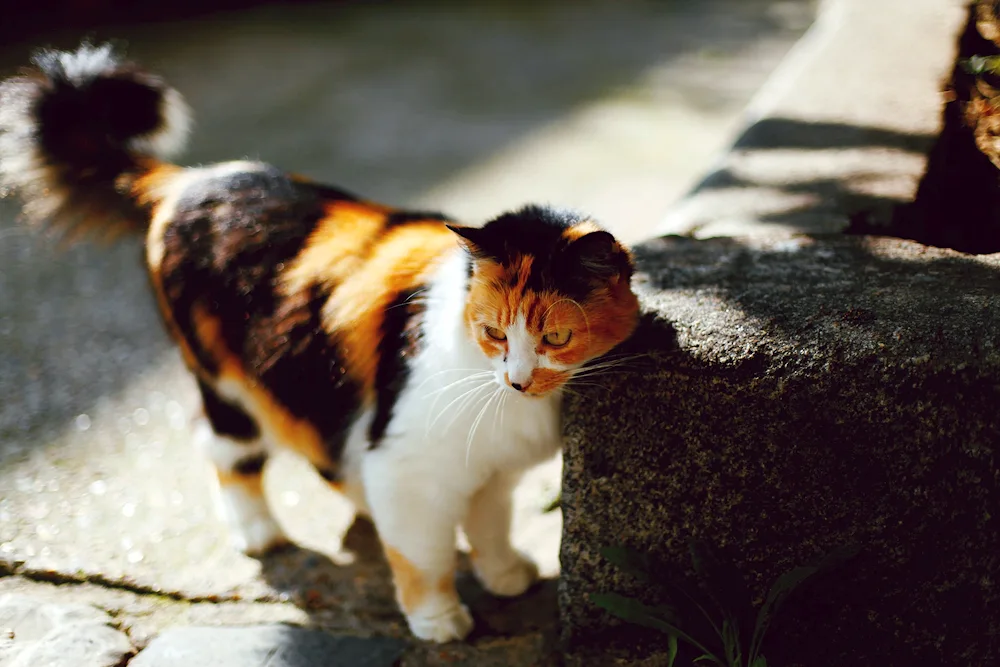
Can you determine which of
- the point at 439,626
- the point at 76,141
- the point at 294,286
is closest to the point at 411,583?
the point at 439,626

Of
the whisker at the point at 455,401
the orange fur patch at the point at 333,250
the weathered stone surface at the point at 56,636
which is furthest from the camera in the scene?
the orange fur patch at the point at 333,250

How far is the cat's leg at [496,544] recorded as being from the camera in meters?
2.12

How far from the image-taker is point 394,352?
1901mm

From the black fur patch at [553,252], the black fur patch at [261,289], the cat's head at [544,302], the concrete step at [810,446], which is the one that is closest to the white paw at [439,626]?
the concrete step at [810,446]

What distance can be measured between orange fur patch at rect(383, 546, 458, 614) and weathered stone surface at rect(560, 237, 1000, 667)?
12.2 inches

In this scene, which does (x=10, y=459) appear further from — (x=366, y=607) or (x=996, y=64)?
(x=996, y=64)

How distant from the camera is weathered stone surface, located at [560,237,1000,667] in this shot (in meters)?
1.50

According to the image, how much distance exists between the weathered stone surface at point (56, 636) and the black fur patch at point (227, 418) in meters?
0.49

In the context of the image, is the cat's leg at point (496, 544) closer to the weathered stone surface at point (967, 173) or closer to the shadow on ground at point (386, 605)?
the shadow on ground at point (386, 605)

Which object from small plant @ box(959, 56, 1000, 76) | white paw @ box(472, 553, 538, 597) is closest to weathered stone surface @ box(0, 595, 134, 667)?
white paw @ box(472, 553, 538, 597)

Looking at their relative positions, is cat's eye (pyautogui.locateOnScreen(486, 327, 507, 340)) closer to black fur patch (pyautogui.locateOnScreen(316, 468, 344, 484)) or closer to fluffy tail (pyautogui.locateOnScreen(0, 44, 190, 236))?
black fur patch (pyautogui.locateOnScreen(316, 468, 344, 484))

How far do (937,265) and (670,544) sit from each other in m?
0.76

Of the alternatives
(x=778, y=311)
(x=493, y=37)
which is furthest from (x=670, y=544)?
(x=493, y=37)

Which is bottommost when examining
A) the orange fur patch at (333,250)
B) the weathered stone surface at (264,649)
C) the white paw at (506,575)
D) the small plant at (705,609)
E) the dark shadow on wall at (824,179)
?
the white paw at (506,575)
